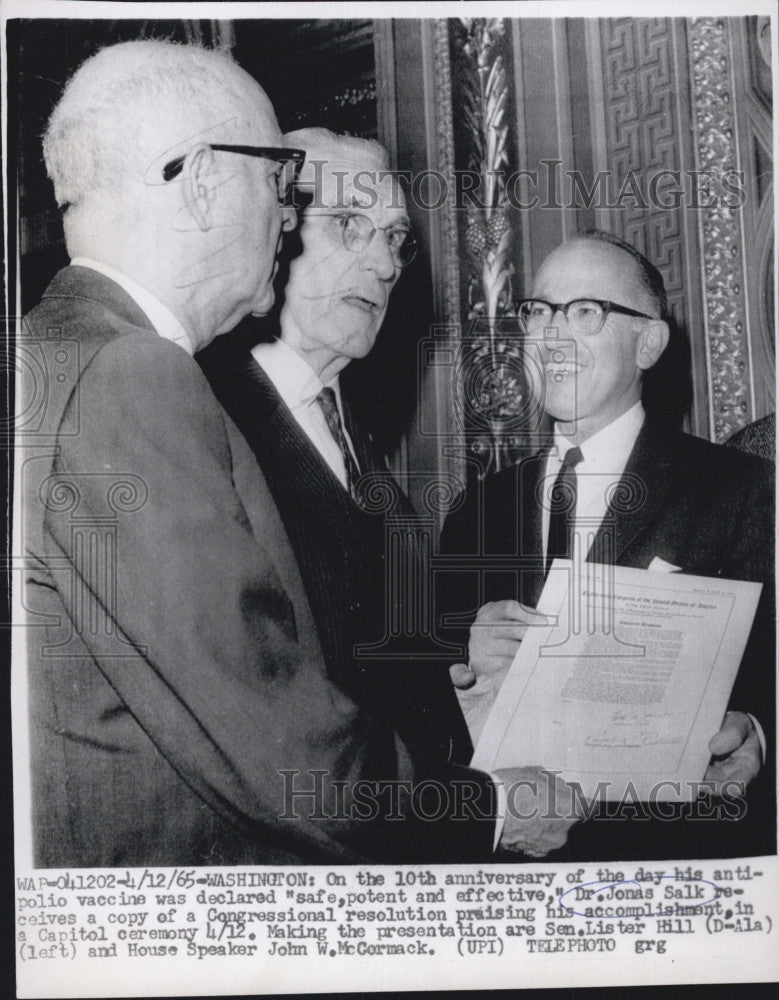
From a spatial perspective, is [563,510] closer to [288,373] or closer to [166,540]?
[288,373]

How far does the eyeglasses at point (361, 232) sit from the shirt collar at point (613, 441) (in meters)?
0.54

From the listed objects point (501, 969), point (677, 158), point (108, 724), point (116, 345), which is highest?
point (677, 158)

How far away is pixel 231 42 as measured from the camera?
2.71 m

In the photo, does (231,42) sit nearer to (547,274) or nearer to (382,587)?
(547,274)

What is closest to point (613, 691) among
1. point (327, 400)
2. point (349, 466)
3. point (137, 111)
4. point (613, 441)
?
point (613, 441)

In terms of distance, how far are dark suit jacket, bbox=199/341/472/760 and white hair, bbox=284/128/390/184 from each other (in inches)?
18.1

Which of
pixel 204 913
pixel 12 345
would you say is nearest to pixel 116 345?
pixel 12 345

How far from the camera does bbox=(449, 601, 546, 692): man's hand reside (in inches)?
105

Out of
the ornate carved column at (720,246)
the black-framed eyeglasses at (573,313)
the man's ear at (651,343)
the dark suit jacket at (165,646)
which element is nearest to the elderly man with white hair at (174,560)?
the dark suit jacket at (165,646)

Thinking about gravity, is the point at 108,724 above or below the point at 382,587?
below

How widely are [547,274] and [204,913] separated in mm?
1590

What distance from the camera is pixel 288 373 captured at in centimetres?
268

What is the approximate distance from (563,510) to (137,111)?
1.27 metres

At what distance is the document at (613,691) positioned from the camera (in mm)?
2660
